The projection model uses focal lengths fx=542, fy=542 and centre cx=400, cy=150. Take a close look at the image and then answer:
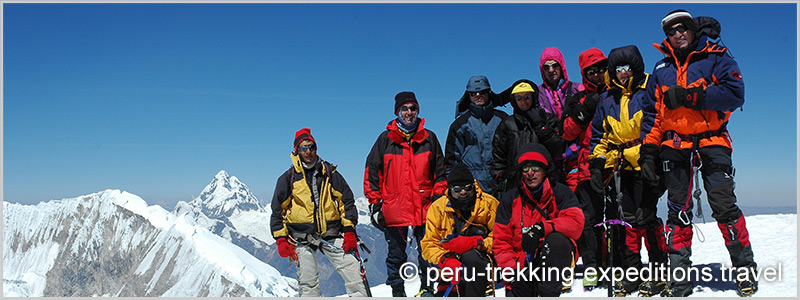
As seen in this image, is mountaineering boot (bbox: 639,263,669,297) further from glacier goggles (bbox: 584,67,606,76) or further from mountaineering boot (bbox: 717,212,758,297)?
glacier goggles (bbox: 584,67,606,76)

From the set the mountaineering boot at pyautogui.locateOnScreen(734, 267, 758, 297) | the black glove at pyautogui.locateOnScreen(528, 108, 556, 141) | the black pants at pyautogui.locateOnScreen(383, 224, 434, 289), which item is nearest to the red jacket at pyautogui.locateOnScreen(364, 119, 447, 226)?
the black pants at pyautogui.locateOnScreen(383, 224, 434, 289)

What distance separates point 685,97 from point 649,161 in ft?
2.81

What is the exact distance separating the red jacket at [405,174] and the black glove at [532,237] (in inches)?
87.5

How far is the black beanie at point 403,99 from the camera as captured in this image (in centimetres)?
795

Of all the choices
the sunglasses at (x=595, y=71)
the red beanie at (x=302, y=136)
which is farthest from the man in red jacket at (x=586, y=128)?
the red beanie at (x=302, y=136)

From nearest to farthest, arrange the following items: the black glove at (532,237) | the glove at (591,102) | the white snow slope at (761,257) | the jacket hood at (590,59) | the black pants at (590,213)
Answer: the black glove at (532,237) < the white snow slope at (761,257) < the glove at (591,102) < the black pants at (590,213) < the jacket hood at (590,59)

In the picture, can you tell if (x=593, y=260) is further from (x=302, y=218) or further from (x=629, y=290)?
(x=302, y=218)

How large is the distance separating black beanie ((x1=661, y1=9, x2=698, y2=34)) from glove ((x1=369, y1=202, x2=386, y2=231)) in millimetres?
4461

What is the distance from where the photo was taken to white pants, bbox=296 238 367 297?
25.6ft

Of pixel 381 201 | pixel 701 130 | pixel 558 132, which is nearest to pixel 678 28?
pixel 701 130

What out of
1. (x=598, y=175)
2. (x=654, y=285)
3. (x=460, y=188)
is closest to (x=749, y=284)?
(x=654, y=285)

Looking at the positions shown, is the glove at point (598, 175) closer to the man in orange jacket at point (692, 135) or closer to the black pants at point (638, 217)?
the black pants at point (638, 217)

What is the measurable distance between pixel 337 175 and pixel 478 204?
2514 millimetres

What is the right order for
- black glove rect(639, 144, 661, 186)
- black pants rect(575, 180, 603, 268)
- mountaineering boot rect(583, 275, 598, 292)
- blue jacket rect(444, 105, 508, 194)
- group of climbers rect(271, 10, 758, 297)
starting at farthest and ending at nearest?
1. blue jacket rect(444, 105, 508, 194)
2. mountaineering boot rect(583, 275, 598, 292)
3. black pants rect(575, 180, 603, 268)
4. black glove rect(639, 144, 661, 186)
5. group of climbers rect(271, 10, 758, 297)
